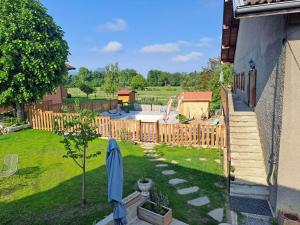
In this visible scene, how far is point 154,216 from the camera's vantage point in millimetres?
5988

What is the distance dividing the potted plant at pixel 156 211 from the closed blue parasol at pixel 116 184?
1015 millimetres

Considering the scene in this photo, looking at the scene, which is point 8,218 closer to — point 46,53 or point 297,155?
point 297,155

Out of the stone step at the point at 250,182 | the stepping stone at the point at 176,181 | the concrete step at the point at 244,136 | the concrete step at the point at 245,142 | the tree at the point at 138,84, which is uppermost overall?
the tree at the point at 138,84

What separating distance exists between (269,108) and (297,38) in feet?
7.98

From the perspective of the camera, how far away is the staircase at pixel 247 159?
7.45 m

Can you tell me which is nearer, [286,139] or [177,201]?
[286,139]

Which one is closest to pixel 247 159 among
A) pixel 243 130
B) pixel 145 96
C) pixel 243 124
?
pixel 243 130

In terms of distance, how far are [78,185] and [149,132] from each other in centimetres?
641

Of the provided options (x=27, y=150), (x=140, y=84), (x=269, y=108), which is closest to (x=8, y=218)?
(x=27, y=150)

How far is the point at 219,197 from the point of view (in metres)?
7.39

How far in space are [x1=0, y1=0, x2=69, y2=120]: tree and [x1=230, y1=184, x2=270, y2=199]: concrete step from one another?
13.6 metres

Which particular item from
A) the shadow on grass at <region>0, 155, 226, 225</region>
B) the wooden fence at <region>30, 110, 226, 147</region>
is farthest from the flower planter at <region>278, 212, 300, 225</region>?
the wooden fence at <region>30, 110, 226, 147</region>

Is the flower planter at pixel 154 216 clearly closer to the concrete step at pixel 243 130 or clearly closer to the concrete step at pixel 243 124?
the concrete step at pixel 243 130

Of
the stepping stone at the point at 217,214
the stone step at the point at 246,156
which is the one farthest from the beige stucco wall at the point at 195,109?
the stepping stone at the point at 217,214
